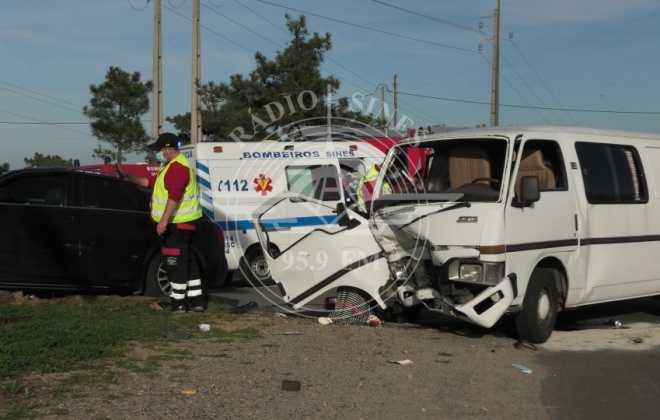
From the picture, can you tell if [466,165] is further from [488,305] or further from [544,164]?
[488,305]

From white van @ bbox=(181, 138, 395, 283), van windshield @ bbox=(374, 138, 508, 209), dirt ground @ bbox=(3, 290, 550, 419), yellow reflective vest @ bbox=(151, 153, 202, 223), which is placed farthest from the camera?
white van @ bbox=(181, 138, 395, 283)

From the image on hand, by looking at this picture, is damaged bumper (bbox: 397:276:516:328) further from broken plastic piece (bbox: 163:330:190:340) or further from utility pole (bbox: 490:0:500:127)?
utility pole (bbox: 490:0:500:127)

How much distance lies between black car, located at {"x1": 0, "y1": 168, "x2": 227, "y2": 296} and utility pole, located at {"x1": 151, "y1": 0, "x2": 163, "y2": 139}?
15.9 meters

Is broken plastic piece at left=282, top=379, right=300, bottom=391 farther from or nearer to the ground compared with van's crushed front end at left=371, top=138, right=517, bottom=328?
nearer to the ground

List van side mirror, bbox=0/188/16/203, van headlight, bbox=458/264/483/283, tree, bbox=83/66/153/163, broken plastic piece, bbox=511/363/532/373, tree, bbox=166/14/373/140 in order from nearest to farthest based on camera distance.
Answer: broken plastic piece, bbox=511/363/532/373, van headlight, bbox=458/264/483/283, van side mirror, bbox=0/188/16/203, tree, bbox=166/14/373/140, tree, bbox=83/66/153/163

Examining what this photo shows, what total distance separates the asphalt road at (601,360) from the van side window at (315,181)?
8.22 ft

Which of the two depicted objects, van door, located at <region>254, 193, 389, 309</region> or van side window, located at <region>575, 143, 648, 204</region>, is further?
van side window, located at <region>575, 143, 648, 204</region>

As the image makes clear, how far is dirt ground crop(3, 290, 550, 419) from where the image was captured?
5.26 metres

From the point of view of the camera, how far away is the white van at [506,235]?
7.30 m

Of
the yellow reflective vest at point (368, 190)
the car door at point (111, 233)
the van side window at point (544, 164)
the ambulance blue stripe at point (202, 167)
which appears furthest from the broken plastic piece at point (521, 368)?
the ambulance blue stripe at point (202, 167)

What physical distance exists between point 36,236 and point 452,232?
15.4ft

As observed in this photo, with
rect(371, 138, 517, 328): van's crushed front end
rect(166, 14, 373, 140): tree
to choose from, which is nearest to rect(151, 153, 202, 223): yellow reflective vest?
rect(371, 138, 517, 328): van's crushed front end

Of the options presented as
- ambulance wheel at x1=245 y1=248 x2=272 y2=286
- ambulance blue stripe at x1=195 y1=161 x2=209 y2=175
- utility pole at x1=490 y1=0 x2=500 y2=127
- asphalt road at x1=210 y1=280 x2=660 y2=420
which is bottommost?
asphalt road at x1=210 y1=280 x2=660 y2=420

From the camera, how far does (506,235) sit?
23.7ft
